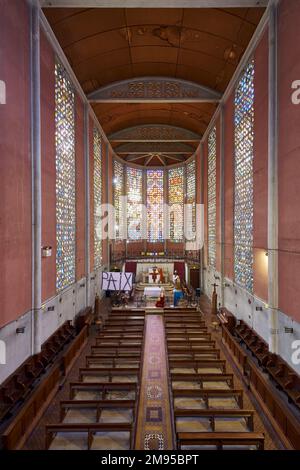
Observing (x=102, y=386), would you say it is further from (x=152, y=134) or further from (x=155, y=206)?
(x=155, y=206)

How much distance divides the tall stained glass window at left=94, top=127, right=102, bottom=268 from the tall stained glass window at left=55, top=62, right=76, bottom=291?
4.41 metres

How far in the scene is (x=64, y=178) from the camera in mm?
10750

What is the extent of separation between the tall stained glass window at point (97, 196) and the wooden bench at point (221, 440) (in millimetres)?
12330

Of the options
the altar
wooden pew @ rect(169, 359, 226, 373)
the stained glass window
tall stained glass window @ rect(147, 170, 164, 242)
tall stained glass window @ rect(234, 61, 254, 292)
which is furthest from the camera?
tall stained glass window @ rect(147, 170, 164, 242)

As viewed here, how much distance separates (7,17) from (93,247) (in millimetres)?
10620

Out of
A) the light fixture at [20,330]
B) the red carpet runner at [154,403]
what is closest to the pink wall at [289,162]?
the red carpet runner at [154,403]

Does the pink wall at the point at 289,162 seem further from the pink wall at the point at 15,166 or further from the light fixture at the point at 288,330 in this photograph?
the pink wall at the point at 15,166

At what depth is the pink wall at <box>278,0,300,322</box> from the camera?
21.3ft

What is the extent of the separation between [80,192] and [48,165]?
160 inches

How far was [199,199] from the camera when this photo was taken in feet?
67.9

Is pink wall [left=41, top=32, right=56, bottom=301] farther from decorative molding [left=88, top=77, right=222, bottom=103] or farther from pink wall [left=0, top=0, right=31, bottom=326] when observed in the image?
decorative molding [left=88, top=77, right=222, bottom=103]

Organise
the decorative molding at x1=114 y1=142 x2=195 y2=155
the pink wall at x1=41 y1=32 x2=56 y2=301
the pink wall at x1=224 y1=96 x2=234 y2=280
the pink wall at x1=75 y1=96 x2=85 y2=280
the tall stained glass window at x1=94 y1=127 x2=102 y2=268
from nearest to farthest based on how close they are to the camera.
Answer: the pink wall at x1=41 y1=32 x2=56 y2=301 < the pink wall at x1=224 y1=96 x2=234 y2=280 < the pink wall at x1=75 y1=96 x2=85 y2=280 < the tall stained glass window at x1=94 y1=127 x2=102 y2=268 < the decorative molding at x1=114 y1=142 x2=195 y2=155

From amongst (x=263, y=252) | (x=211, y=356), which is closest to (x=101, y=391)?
(x=211, y=356)

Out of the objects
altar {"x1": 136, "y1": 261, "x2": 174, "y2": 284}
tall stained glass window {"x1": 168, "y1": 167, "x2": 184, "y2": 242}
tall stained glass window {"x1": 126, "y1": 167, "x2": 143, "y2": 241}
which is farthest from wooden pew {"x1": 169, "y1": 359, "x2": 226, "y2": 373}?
tall stained glass window {"x1": 126, "y1": 167, "x2": 143, "y2": 241}
